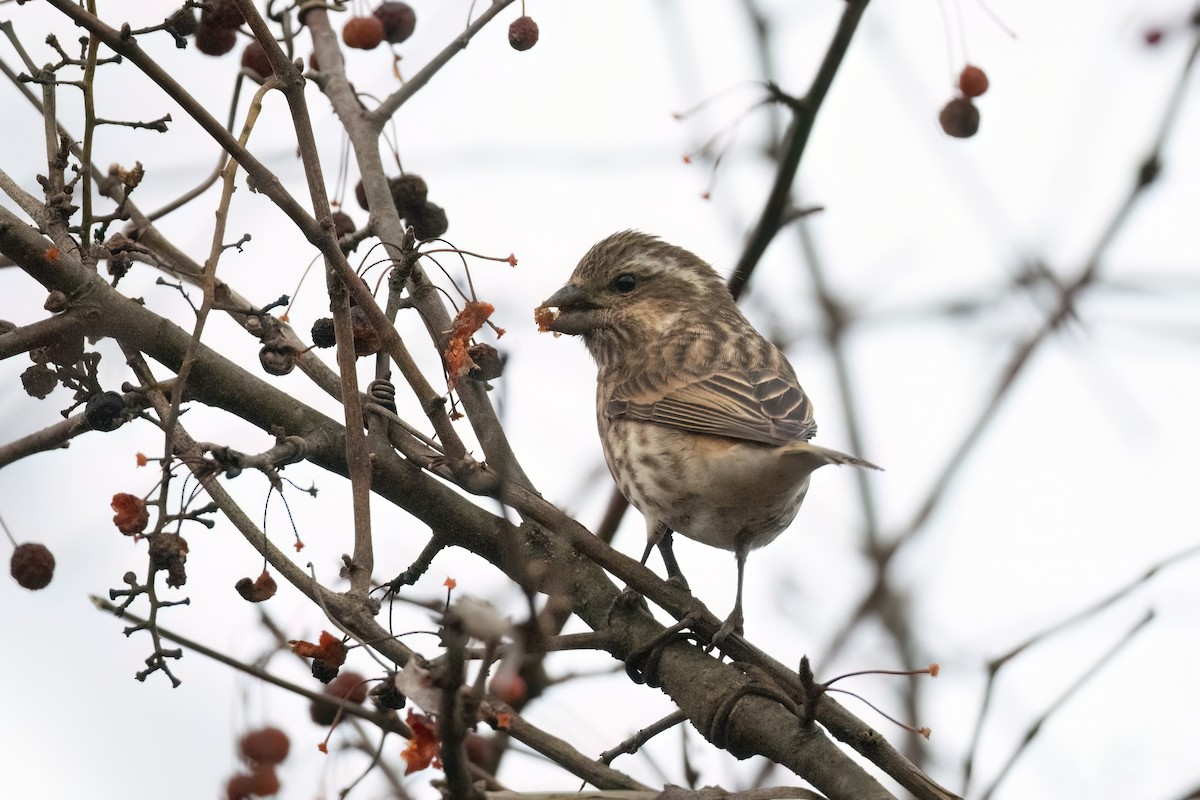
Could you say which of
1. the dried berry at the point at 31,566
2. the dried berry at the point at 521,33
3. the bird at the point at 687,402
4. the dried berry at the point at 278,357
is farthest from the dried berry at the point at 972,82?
the dried berry at the point at 31,566

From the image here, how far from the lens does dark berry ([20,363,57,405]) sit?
4.02 metres

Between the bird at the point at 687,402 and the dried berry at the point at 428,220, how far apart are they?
1.75 m

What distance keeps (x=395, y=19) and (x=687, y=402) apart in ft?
7.81

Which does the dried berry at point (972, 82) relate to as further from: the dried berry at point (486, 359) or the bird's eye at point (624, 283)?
the dried berry at point (486, 359)

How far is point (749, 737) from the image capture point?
442 cm

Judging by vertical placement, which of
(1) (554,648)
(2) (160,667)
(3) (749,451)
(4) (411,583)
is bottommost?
(2) (160,667)

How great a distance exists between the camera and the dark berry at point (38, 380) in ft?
13.2

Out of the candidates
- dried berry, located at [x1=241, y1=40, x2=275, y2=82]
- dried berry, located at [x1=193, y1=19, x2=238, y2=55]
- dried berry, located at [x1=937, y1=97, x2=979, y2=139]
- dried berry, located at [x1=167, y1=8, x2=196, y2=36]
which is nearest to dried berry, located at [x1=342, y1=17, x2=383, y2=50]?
dried berry, located at [x1=241, y1=40, x2=275, y2=82]

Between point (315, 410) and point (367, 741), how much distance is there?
1.32m

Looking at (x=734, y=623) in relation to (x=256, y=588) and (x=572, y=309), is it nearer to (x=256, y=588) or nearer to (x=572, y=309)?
(x=256, y=588)

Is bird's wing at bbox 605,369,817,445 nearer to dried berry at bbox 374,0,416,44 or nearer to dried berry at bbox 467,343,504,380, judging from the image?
dried berry at bbox 467,343,504,380

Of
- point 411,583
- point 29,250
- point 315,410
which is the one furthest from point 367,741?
point 29,250

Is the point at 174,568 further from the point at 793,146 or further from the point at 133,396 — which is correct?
the point at 793,146

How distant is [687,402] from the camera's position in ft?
22.5
